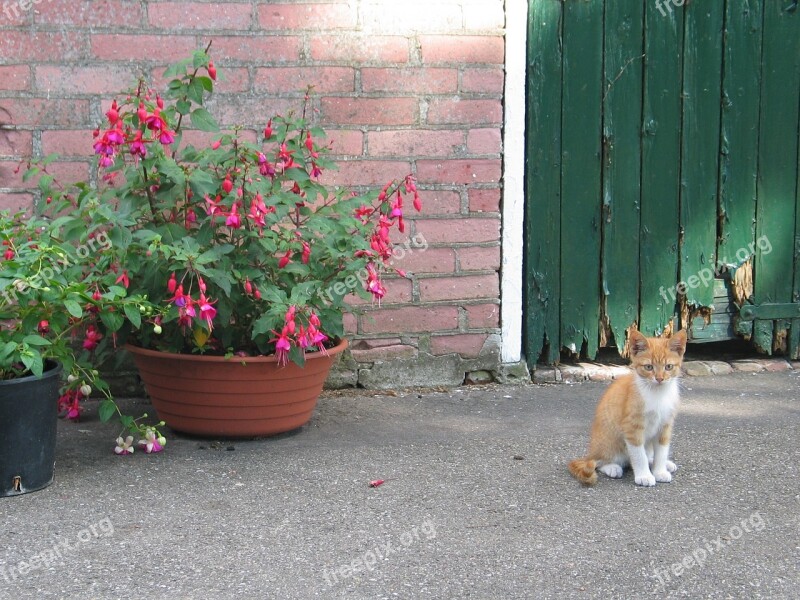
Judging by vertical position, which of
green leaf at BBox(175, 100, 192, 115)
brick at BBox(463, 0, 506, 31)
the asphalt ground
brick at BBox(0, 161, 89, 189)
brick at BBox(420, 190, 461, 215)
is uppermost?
brick at BBox(463, 0, 506, 31)

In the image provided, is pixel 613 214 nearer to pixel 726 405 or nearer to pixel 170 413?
pixel 726 405

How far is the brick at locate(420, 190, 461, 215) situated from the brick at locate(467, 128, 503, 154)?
232 mm

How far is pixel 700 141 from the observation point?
5246 mm

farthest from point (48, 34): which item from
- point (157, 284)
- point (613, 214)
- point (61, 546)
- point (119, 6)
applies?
point (613, 214)

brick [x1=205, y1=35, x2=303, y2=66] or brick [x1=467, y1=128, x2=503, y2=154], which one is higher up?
brick [x1=205, y1=35, x2=303, y2=66]

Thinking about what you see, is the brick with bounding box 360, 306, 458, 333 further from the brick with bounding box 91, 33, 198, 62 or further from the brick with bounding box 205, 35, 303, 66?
the brick with bounding box 91, 33, 198, 62

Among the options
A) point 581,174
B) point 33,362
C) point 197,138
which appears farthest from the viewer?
point 581,174

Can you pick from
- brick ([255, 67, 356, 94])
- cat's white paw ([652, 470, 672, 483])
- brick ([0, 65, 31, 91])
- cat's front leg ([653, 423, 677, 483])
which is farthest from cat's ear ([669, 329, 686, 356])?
brick ([0, 65, 31, 91])

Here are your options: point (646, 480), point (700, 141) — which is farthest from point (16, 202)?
point (700, 141)

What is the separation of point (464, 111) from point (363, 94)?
0.49 meters

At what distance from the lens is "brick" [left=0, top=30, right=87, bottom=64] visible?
450 centimetres

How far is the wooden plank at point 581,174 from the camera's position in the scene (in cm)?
505

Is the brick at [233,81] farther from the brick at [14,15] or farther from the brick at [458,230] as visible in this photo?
the brick at [458,230]

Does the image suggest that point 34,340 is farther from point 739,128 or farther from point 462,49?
point 739,128
